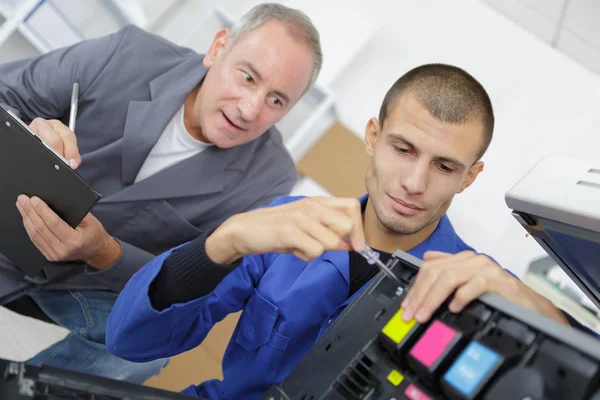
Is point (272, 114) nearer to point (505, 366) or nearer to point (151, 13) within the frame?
point (505, 366)

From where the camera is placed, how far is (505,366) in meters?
0.61

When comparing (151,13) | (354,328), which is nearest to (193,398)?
(354,328)

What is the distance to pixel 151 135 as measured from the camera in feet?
5.28

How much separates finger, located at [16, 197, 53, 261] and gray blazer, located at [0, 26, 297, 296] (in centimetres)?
20

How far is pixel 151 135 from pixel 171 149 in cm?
8

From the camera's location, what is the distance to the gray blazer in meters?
1.60

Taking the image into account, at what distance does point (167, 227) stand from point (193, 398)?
0.94 m

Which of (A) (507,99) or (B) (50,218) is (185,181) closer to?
(B) (50,218)

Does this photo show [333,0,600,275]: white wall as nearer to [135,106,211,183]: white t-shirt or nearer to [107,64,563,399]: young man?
[107,64,563,399]: young man

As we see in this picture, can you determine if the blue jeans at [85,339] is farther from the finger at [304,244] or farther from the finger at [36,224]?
the finger at [304,244]

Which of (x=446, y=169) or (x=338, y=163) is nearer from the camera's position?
(x=446, y=169)

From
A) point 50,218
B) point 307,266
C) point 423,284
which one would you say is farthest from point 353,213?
point 50,218

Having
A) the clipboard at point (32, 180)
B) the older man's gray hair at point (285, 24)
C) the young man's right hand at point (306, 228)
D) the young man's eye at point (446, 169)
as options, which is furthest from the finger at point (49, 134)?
the young man's eye at point (446, 169)

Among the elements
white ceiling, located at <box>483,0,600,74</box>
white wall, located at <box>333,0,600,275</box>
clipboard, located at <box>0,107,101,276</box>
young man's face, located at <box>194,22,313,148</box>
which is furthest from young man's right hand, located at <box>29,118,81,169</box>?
white ceiling, located at <box>483,0,600,74</box>
